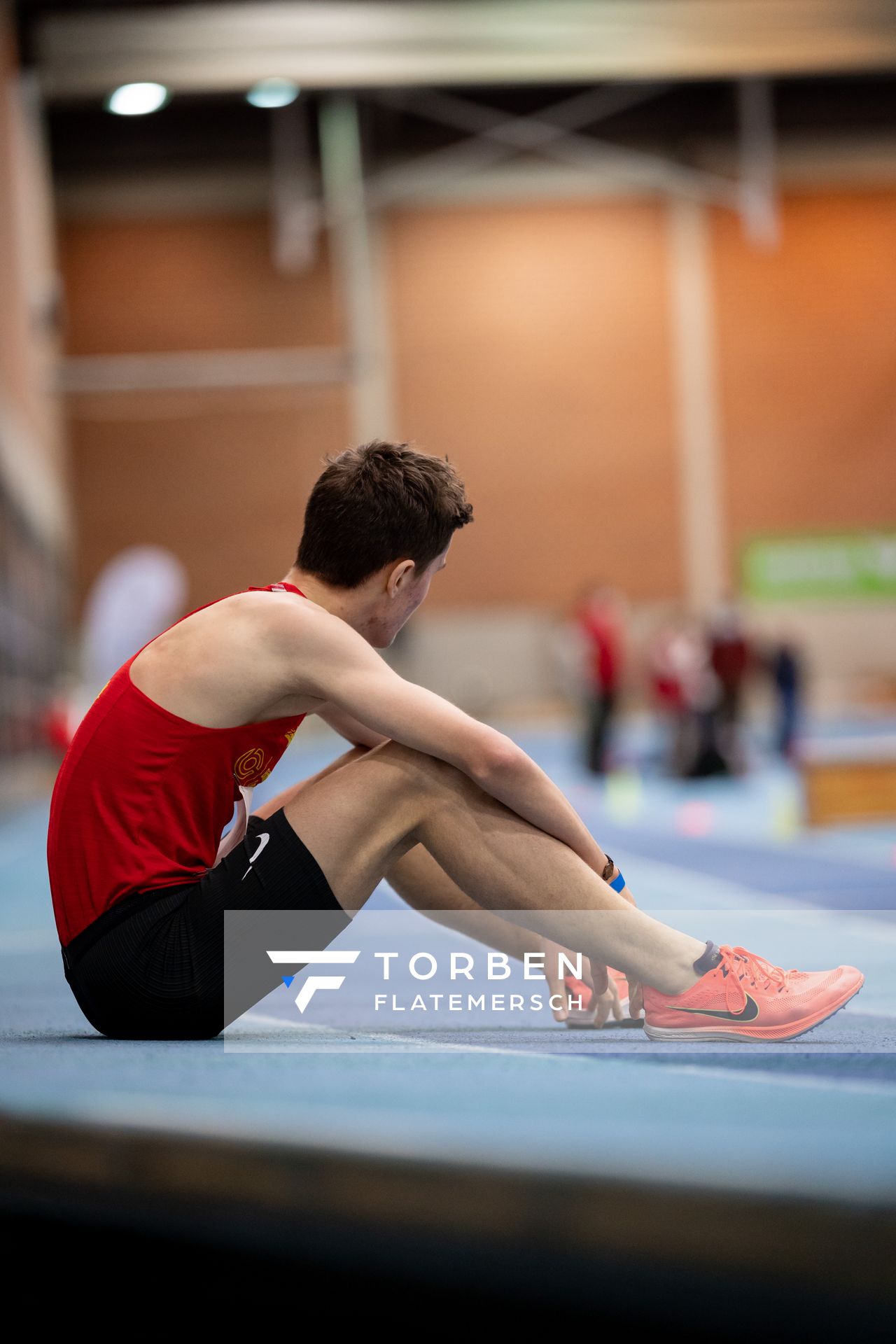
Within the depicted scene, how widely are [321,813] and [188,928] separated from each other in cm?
28

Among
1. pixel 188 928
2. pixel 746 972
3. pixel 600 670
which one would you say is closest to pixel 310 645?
pixel 188 928

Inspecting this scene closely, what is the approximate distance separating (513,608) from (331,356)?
4890 millimetres

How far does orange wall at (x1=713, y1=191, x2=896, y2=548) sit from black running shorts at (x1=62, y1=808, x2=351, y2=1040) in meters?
19.5

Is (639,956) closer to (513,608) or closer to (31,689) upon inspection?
(31,689)

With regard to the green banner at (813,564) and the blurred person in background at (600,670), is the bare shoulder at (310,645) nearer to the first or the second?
the blurred person in background at (600,670)

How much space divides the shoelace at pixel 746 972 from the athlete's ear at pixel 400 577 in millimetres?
800

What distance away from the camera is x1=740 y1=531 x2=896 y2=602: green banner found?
2073 centimetres

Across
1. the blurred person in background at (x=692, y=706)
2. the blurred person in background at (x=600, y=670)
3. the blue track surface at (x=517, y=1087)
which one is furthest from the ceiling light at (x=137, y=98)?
the blue track surface at (x=517, y=1087)

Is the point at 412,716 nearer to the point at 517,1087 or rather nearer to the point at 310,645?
the point at 310,645

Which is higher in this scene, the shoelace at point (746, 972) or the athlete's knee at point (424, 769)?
the athlete's knee at point (424, 769)

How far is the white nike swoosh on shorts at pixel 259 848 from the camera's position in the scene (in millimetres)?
2141

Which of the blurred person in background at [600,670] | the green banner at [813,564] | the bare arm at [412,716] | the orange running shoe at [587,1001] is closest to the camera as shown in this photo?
the bare arm at [412,716]

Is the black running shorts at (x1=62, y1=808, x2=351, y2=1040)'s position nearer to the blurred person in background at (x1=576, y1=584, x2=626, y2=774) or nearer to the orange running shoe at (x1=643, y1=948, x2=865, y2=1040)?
the orange running shoe at (x1=643, y1=948, x2=865, y2=1040)

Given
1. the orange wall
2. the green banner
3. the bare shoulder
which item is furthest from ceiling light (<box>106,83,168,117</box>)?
the green banner
